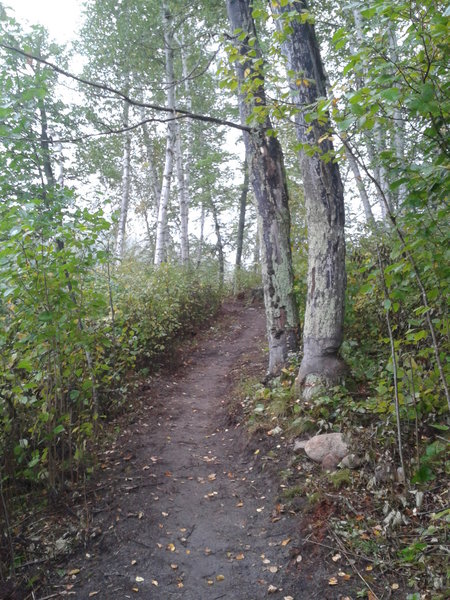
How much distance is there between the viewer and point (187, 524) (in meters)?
3.54

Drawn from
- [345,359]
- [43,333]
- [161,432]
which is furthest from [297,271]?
[43,333]

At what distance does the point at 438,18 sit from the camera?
82.0 inches

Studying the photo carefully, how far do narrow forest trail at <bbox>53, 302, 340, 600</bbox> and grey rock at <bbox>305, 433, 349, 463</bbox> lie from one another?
1.54ft

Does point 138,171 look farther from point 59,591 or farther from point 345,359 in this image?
point 59,591

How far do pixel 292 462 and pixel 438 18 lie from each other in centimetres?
365

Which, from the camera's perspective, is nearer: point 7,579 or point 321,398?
point 7,579

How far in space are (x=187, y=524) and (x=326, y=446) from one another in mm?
1483

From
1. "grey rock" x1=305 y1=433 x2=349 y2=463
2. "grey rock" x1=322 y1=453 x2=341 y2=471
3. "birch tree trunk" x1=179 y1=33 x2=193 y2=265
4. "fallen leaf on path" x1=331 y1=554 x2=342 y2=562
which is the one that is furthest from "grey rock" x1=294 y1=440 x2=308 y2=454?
"birch tree trunk" x1=179 y1=33 x2=193 y2=265

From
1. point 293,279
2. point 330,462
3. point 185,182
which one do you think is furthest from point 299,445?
point 185,182

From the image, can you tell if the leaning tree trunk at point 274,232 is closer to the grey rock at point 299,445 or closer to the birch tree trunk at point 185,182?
the grey rock at point 299,445

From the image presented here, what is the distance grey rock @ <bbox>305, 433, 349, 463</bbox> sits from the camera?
12.3 ft

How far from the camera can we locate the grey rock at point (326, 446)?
3764 mm

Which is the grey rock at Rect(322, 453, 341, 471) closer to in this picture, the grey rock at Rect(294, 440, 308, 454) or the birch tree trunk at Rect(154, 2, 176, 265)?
the grey rock at Rect(294, 440, 308, 454)

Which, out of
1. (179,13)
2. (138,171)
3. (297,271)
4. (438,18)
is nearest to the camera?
(438,18)
